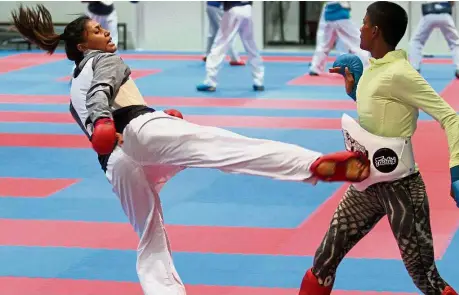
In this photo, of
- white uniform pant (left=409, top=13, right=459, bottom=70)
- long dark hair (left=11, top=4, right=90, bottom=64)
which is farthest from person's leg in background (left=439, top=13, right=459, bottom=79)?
long dark hair (left=11, top=4, right=90, bottom=64)

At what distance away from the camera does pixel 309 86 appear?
15961 millimetres

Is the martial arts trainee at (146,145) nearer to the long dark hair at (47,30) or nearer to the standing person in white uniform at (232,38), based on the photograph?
the long dark hair at (47,30)

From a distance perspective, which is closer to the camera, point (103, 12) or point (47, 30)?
point (47, 30)

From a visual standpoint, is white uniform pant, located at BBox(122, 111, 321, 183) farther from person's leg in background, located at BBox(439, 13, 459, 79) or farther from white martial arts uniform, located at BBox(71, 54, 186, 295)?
person's leg in background, located at BBox(439, 13, 459, 79)

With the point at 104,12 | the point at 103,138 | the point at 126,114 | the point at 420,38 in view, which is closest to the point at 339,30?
the point at 420,38

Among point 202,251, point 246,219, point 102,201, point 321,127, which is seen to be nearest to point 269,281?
point 202,251

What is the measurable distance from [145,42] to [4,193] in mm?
14781

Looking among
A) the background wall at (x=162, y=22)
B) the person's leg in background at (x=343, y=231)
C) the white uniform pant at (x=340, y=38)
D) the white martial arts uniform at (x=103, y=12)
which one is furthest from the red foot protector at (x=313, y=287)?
the background wall at (x=162, y=22)

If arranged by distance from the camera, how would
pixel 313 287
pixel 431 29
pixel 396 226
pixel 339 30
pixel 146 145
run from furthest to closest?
pixel 431 29, pixel 339 30, pixel 313 287, pixel 146 145, pixel 396 226

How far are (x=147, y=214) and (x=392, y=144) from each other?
1478 mm

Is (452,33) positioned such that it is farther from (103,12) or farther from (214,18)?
(103,12)

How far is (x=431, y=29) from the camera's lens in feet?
54.1

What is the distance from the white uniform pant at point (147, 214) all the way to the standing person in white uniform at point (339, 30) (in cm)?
1066

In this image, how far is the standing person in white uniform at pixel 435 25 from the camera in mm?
16344
